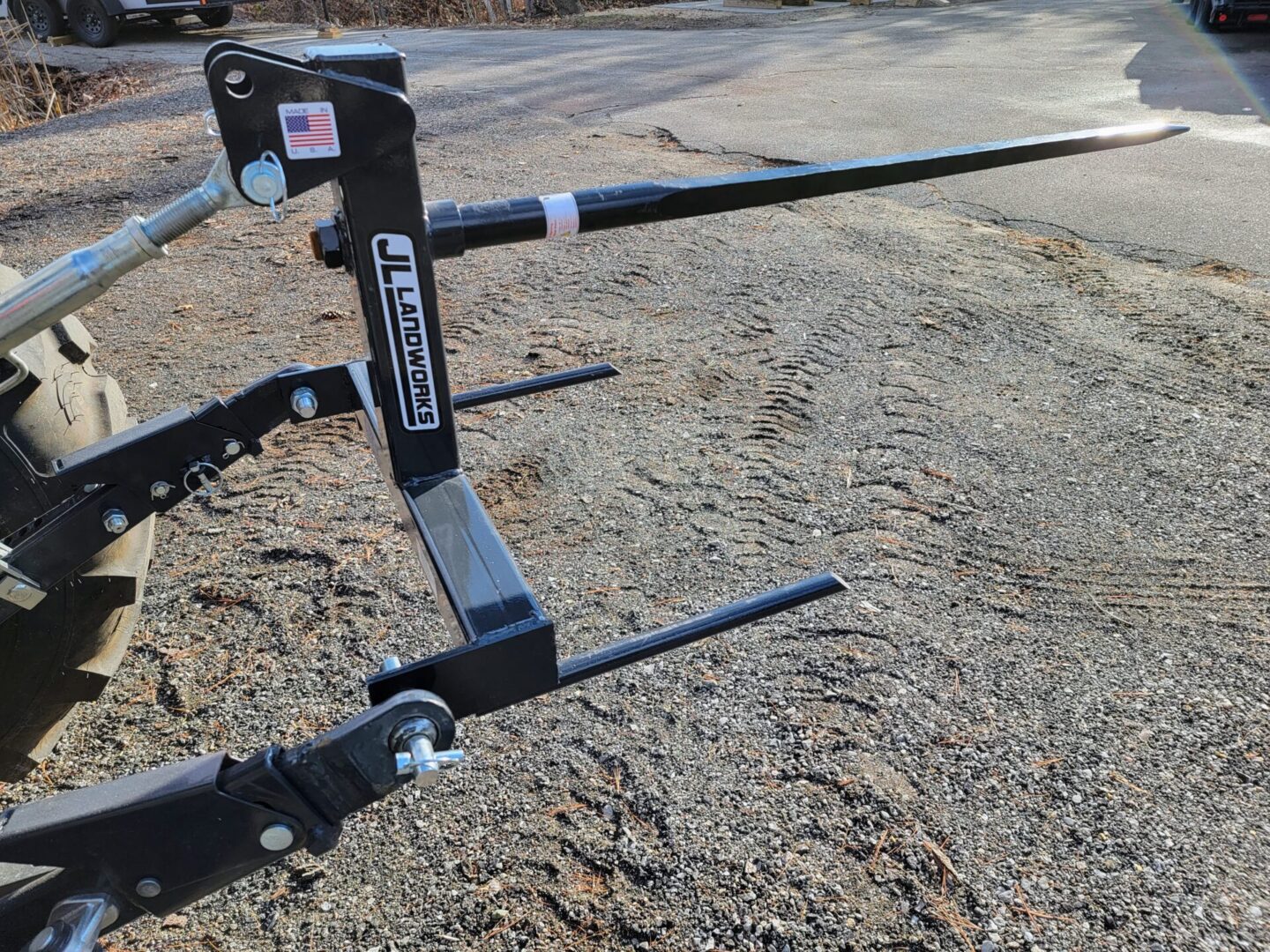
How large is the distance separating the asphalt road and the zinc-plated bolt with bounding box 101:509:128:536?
17.5 feet

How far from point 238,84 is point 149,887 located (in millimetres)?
1229

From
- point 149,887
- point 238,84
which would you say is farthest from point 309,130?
point 149,887

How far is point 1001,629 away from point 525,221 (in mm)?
1883

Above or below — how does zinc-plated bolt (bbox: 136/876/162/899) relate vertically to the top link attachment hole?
below

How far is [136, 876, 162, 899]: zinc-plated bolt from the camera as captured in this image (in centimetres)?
142

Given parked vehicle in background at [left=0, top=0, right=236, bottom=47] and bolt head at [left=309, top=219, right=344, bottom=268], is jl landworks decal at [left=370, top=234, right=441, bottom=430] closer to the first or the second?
bolt head at [left=309, top=219, right=344, bottom=268]

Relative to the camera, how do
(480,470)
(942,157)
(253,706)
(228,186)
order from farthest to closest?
(480,470), (253,706), (942,157), (228,186)

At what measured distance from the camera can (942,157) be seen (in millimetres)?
1905

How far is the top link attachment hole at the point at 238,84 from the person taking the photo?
4.31 feet

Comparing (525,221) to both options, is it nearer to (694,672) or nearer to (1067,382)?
(694,672)

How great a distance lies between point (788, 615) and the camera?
2758 mm

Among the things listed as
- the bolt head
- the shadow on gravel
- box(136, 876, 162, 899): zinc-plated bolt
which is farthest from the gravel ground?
the shadow on gravel

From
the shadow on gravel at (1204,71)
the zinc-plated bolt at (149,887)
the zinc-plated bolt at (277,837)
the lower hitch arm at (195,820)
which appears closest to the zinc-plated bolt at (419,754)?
the lower hitch arm at (195,820)

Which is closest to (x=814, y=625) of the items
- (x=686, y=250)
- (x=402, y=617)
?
(x=402, y=617)
